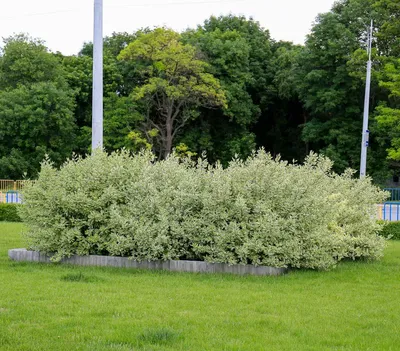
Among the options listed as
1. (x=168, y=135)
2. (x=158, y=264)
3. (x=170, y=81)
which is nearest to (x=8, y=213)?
(x=158, y=264)

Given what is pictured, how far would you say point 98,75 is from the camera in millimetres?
12289

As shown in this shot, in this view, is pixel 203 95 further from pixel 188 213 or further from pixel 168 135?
pixel 188 213

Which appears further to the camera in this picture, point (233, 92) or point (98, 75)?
point (233, 92)

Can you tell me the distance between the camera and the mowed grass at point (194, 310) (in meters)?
5.19

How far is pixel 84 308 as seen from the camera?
636 centimetres

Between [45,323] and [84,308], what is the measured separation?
70 centimetres

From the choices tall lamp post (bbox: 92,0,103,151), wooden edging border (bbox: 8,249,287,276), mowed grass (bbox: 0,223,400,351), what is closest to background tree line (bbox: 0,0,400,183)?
tall lamp post (bbox: 92,0,103,151)

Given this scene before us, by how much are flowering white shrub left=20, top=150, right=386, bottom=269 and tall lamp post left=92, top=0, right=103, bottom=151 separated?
1.54 m

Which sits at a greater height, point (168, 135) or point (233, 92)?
point (233, 92)

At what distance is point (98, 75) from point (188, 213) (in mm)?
4149

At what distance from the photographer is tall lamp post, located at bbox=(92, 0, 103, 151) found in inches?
483

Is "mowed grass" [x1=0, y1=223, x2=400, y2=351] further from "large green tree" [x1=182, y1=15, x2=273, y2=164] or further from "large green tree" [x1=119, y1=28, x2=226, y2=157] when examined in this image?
"large green tree" [x1=182, y1=15, x2=273, y2=164]

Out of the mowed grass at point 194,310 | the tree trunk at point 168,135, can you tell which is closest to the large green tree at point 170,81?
the tree trunk at point 168,135

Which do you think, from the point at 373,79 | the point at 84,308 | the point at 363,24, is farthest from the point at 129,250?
the point at 363,24
